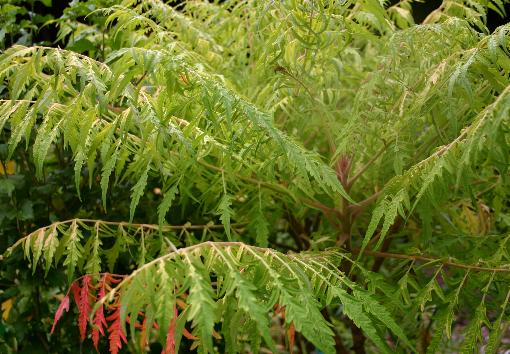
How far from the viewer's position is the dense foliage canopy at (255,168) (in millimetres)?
784

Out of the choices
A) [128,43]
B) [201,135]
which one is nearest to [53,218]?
[128,43]

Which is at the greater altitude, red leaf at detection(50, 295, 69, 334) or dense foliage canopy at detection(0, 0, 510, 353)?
dense foliage canopy at detection(0, 0, 510, 353)

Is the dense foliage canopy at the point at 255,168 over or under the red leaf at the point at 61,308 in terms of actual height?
over

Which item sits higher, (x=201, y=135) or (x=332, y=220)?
(x=201, y=135)

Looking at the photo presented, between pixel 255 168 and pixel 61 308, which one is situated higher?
pixel 255 168

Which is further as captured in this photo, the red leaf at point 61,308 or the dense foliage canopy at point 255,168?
the red leaf at point 61,308

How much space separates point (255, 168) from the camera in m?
1.09

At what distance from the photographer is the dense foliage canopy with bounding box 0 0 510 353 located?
0.78 meters

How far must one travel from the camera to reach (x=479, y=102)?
105 centimetres

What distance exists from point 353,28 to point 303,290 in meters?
0.54

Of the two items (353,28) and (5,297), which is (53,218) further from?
(353,28)

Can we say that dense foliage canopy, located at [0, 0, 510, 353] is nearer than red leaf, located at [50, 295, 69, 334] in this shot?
Yes

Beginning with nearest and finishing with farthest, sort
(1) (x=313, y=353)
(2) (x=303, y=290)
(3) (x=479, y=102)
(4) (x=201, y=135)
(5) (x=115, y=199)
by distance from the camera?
(2) (x=303, y=290)
(4) (x=201, y=135)
(3) (x=479, y=102)
(5) (x=115, y=199)
(1) (x=313, y=353)

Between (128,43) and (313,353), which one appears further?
(313,353)
